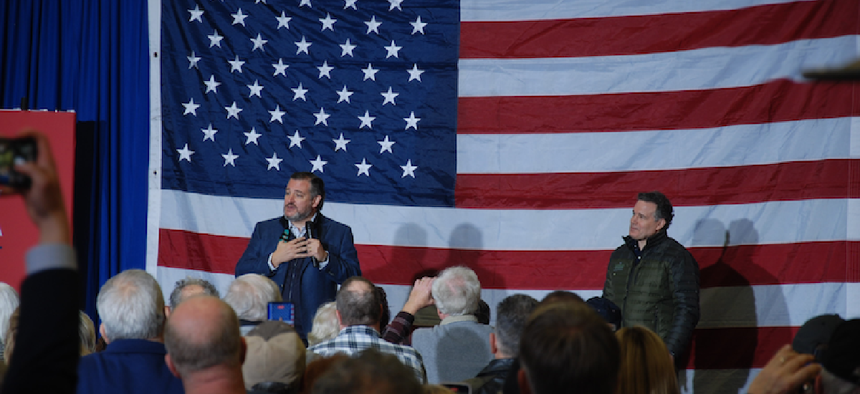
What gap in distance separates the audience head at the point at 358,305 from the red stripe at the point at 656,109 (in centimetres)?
274

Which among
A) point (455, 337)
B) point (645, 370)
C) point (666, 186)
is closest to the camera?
point (645, 370)

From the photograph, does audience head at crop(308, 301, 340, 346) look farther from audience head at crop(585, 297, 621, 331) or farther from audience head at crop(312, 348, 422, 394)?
audience head at crop(312, 348, 422, 394)

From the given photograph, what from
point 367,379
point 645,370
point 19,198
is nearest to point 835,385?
point 645,370

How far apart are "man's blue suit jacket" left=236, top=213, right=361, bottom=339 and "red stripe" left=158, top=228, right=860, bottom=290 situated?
1.00 metres

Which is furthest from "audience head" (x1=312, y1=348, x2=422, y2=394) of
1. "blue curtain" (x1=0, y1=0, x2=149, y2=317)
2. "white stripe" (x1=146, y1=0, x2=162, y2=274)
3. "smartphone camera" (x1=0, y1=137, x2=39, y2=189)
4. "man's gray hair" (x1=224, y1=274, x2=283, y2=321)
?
"blue curtain" (x1=0, y1=0, x2=149, y2=317)

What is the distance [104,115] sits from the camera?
601 cm

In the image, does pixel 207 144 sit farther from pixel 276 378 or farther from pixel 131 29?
pixel 276 378

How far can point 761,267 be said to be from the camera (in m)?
5.03

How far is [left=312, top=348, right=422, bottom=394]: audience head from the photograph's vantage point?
1.14 m

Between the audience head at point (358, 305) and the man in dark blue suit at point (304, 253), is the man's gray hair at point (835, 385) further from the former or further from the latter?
the man in dark blue suit at point (304, 253)

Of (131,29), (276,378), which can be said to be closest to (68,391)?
(276,378)

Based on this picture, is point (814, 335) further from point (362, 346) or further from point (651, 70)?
point (651, 70)

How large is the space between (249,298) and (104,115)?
12.5ft

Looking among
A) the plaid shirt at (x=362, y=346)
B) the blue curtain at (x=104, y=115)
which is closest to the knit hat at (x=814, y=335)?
the plaid shirt at (x=362, y=346)
